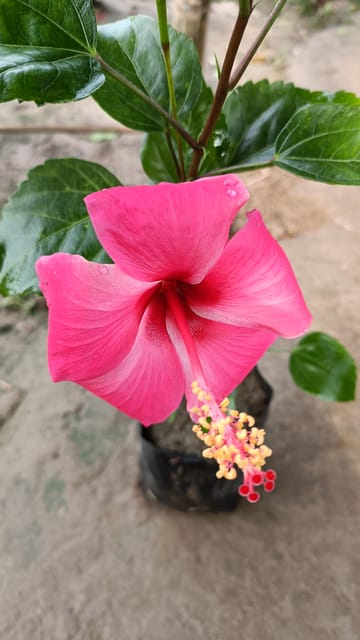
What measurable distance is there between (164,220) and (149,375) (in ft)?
0.65

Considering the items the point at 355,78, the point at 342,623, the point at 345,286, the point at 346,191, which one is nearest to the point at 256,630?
the point at 342,623

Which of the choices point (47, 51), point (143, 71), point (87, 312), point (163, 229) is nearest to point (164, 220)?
point (163, 229)

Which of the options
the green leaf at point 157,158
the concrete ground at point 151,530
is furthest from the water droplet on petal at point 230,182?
the concrete ground at point 151,530

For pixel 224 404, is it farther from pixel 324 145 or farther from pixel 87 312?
pixel 324 145

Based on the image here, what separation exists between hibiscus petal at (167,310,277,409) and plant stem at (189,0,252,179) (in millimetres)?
185

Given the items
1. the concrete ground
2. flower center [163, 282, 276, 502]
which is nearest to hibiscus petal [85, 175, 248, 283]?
flower center [163, 282, 276, 502]

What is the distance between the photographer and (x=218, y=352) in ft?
2.00

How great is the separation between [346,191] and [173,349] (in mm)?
1685

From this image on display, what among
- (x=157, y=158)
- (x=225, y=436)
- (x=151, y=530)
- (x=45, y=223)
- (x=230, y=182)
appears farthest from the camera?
(x=151, y=530)

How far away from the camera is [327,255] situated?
6.01 feet

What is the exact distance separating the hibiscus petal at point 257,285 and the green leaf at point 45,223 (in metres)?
0.19

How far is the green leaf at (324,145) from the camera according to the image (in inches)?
22.8

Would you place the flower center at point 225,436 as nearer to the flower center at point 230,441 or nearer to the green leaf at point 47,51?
the flower center at point 230,441

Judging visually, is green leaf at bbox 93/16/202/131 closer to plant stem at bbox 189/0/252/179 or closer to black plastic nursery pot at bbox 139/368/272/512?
plant stem at bbox 189/0/252/179
